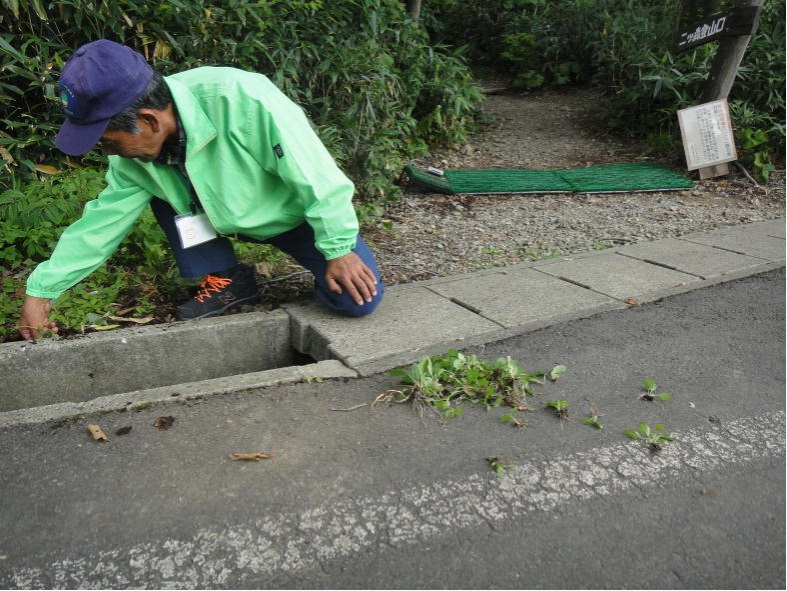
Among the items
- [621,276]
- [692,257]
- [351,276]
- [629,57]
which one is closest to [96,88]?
[351,276]

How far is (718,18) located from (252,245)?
15.8 feet

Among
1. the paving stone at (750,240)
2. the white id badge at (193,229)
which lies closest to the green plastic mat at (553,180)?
the paving stone at (750,240)

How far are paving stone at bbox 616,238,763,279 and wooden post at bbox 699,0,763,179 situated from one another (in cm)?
215

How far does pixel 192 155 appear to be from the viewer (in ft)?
8.17

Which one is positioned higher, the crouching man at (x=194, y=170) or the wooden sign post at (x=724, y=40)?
the wooden sign post at (x=724, y=40)

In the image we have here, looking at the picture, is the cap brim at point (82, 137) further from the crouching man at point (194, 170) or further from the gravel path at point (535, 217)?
the gravel path at point (535, 217)

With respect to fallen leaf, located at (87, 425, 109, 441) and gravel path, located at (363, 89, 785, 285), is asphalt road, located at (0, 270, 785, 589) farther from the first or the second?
gravel path, located at (363, 89, 785, 285)

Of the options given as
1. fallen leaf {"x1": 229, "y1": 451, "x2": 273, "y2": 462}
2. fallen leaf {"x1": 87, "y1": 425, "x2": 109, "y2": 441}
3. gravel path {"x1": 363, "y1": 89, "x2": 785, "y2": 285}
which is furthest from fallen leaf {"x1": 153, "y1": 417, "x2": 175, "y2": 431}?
gravel path {"x1": 363, "y1": 89, "x2": 785, "y2": 285}

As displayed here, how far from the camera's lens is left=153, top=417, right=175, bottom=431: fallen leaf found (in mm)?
2182

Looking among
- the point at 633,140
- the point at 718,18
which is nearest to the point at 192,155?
the point at 718,18

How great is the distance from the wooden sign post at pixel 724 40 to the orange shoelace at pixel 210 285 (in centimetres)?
471

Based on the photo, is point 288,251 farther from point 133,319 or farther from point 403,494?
point 403,494

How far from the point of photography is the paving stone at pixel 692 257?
366 centimetres

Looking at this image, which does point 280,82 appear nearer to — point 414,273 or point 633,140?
point 414,273
